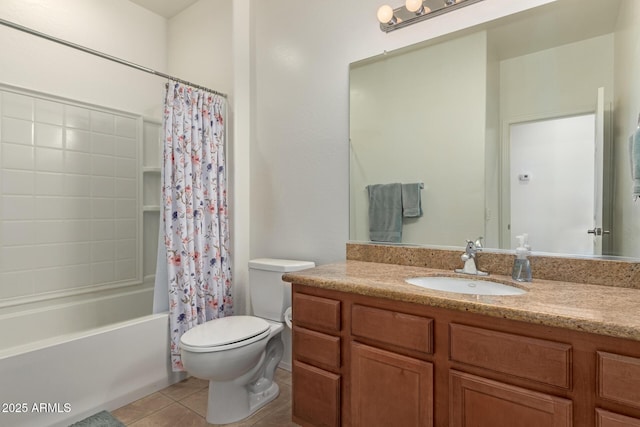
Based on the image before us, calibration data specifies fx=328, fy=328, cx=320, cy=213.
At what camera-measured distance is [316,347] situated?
1409 millimetres

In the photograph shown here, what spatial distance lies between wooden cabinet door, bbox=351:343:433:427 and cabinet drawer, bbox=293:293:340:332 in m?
0.13

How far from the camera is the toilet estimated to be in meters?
1.59

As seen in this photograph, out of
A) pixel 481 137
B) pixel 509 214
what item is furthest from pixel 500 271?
pixel 481 137

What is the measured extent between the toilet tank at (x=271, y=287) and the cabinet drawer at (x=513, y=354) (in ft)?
3.78

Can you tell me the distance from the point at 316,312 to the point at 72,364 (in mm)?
1295

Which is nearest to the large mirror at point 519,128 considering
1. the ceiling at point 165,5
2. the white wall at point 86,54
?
the ceiling at point 165,5

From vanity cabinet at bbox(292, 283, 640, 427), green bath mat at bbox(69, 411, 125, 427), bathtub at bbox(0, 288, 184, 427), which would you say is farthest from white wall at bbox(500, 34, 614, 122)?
green bath mat at bbox(69, 411, 125, 427)

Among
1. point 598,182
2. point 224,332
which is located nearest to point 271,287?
point 224,332

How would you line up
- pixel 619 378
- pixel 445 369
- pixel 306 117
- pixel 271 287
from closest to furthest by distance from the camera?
pixel 619 378 → pixel 445 369 → pixel 271 287 → pixel 306 117

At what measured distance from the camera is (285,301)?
205 cm

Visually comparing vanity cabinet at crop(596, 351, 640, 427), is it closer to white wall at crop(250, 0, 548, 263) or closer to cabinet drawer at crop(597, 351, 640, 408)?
cabinet drawer at crop(597, 351, 640, 408)

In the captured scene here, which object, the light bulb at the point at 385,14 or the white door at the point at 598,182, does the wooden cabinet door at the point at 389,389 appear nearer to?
the white door at the point at 598,182

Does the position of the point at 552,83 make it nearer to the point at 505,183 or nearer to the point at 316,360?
the point at 505,183

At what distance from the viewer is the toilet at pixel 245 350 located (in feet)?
5.21
